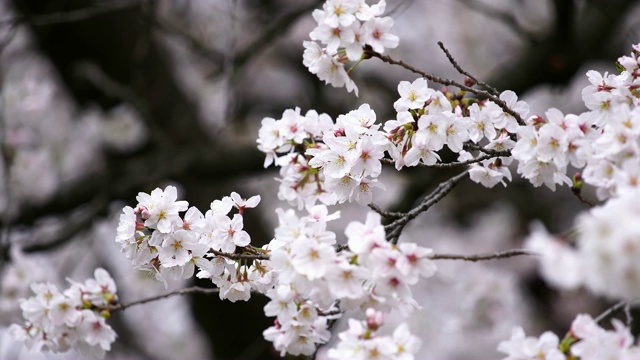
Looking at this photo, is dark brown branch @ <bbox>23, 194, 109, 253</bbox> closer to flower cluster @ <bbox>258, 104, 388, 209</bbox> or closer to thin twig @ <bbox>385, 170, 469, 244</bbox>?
flower cluster @ <bbox>258, 104, 388, 209</bbox>

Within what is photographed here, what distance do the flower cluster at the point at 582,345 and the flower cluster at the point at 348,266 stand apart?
206 mm

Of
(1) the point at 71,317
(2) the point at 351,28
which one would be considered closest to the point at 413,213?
(2) the point at 351,28

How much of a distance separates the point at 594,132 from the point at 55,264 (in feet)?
13.9

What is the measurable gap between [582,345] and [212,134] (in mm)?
3466

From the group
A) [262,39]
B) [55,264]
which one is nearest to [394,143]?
[262,39]

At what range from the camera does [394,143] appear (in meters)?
1.61

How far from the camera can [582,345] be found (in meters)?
1.22

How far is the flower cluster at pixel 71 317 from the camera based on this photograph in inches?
75.5

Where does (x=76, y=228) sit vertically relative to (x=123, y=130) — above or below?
below

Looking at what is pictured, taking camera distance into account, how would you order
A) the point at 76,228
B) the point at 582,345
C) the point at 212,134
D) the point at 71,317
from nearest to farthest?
the point at 582,345 → the point at 71,317 → the point at 76,228 → the point at 212,134

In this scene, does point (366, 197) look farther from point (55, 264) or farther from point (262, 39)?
point (55, 264)

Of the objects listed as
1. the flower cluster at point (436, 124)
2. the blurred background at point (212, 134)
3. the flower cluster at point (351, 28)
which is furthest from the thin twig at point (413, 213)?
the blurred background at point (212, 134)

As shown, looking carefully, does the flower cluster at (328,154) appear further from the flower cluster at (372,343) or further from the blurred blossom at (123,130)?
the blurred blossom at (123,130)

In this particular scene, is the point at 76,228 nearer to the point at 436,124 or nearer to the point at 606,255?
the point at 436,124
